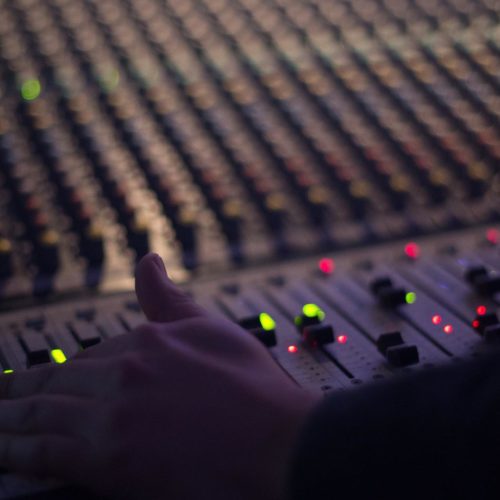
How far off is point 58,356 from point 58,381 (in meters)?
0.18

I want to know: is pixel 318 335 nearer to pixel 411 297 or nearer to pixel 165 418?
pixel 411 297

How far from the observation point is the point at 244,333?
87 cm

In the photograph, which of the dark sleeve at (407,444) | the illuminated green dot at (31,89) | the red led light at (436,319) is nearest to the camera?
the dark sleeve at (407,444)

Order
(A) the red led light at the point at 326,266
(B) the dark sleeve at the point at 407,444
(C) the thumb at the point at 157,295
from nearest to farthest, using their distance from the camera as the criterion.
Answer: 1. (B) the dark sleeve at the point at 407,444
2. (C) the thumb at the point at 157,295
3. (A) the red led light at the point at 326,266

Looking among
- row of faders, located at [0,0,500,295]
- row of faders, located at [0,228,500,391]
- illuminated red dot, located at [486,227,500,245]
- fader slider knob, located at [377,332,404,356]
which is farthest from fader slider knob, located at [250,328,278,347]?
illuminated red dot, located at [486,227,500,245]

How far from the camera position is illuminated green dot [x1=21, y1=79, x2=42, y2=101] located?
1.50 m

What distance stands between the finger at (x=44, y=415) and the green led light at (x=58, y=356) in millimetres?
174

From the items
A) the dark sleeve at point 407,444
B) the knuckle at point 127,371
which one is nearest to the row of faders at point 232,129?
the knuckle at point 127,371

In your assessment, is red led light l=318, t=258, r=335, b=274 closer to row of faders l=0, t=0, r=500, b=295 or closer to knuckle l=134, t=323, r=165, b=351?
row of faders l=0, t=0, r=500, b=295

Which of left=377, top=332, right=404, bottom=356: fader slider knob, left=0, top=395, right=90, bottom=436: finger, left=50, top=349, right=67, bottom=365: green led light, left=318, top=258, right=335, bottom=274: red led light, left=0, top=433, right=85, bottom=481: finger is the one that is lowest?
left=318, top=258, right=335, bottom=274: red led light

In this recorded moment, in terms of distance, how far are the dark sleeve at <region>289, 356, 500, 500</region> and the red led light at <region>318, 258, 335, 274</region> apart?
0.55 m

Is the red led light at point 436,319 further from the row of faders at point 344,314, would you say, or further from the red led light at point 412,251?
the red led light at point 412,251

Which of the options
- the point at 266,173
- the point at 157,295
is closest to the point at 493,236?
the point at 266,173

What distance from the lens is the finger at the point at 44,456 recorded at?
766 mm
